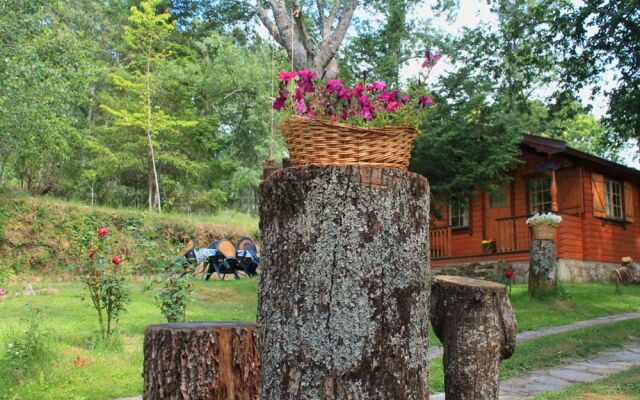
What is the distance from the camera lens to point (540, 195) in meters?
16.9

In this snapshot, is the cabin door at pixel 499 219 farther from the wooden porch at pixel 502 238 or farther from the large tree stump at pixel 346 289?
the large tree stump at pixel 346 289

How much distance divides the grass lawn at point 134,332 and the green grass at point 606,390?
915mm

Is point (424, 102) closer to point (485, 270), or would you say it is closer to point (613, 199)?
point (485, 270)

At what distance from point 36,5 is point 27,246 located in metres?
5.67

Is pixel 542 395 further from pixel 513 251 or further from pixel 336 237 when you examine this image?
pixel 513 251

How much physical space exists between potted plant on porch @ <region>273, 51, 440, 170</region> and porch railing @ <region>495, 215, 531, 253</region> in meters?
14.0

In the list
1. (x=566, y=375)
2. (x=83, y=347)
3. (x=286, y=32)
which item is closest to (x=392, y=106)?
(x=566, y=375)

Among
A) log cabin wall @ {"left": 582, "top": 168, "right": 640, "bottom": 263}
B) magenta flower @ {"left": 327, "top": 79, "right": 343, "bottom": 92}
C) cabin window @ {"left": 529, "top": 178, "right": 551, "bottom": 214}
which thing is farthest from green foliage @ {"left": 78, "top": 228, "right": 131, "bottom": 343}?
log cabin wall @ {"left": 582, "top": 168, "right": 640, "bottom": 263}

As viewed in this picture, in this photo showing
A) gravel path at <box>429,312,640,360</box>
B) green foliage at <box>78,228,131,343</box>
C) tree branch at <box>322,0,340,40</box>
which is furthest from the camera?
tree branch at <box>322,0,340,40</box>

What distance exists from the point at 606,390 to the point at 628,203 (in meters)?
15.1

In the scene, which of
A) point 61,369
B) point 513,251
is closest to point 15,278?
point 61,369

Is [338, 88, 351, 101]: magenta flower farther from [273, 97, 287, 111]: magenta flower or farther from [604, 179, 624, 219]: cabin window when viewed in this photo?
[604, 179, 624, 219]: cabin window

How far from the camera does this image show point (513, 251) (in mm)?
15891

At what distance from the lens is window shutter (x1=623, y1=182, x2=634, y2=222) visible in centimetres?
1800
